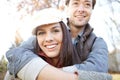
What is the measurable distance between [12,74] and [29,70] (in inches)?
3.1

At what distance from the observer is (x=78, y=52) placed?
99cm

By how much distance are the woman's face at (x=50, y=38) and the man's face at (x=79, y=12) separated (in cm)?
12

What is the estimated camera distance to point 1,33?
1650mm

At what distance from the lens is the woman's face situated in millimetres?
934

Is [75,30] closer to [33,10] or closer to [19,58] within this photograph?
[19,58]

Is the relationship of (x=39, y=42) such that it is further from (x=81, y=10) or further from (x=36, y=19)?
(x=81, y=10)

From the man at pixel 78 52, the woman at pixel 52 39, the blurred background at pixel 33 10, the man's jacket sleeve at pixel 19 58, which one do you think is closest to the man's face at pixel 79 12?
the man at pixel 78 52

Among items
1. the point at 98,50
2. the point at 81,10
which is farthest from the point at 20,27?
the point at 98,50

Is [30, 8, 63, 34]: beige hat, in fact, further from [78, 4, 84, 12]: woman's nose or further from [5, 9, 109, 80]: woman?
[78, 4, 84, 12]: woman's nose

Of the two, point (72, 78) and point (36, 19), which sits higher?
point (36, 19)

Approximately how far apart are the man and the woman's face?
0.04 metres

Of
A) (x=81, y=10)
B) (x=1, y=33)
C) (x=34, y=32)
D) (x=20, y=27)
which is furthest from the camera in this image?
(x=1, y=33)

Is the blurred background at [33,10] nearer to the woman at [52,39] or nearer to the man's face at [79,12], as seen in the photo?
the man's face at [79,12]

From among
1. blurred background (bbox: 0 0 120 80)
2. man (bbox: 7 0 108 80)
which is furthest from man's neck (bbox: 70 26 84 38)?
blurred background (bbox: 0 0 120 80)
